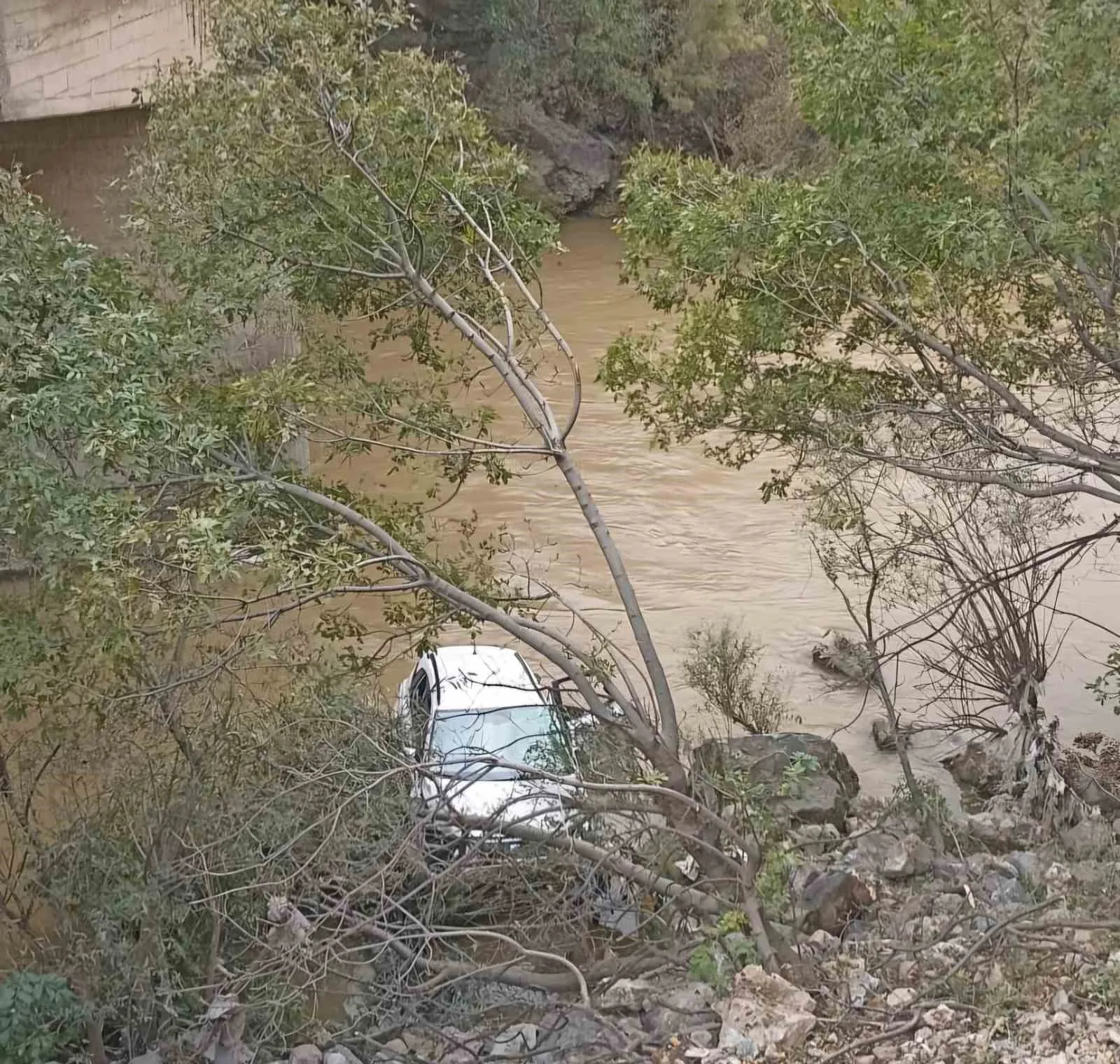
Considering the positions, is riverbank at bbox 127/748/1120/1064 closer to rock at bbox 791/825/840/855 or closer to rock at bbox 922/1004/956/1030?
rock at bbox 922/1004/956/1030

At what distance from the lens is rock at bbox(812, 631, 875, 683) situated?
563 inches

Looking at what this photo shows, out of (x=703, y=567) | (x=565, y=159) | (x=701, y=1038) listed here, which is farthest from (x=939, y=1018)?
(x=565, y=159)

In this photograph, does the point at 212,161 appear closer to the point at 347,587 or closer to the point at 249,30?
the point at 249,30

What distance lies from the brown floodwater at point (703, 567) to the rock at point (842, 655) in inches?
6.1

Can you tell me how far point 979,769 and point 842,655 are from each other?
2.61 m

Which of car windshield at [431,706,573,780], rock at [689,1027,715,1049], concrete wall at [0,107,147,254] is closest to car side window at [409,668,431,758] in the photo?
car windshield at [431,706,573,780]

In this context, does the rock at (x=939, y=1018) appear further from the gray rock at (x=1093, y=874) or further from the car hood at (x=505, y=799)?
the gray rock at (x=1093, y=874)

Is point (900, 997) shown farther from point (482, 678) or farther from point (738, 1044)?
point (482, 678)

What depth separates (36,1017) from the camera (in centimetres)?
800

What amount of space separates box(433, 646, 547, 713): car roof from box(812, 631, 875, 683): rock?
439 cm

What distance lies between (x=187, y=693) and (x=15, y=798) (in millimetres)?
1706

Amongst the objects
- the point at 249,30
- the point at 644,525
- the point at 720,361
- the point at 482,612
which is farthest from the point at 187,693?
the point at 644,525

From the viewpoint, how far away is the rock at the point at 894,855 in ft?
32.4

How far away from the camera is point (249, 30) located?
8266 millimetres
